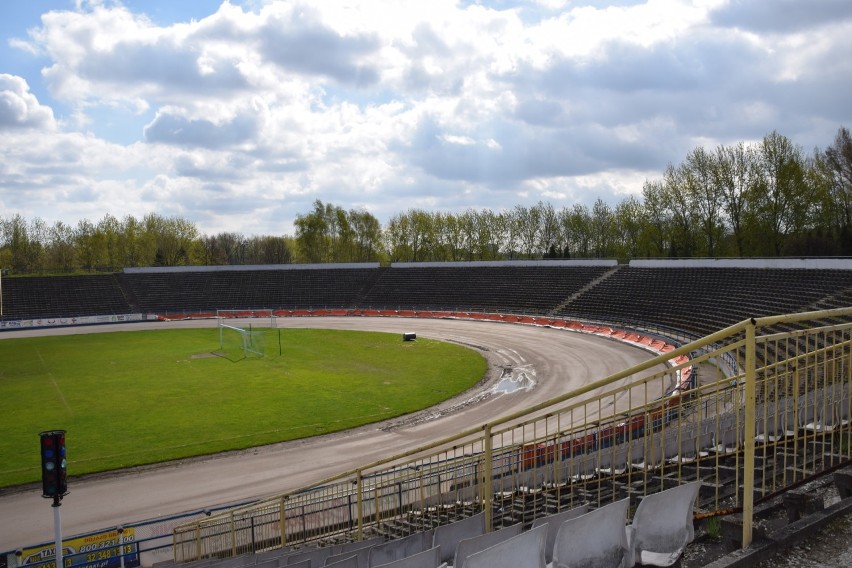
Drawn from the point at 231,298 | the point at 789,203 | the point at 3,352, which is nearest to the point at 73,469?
the point at 3,352

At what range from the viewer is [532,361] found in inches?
1753

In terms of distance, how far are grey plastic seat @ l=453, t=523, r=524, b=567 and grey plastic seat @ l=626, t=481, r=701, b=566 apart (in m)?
1.34

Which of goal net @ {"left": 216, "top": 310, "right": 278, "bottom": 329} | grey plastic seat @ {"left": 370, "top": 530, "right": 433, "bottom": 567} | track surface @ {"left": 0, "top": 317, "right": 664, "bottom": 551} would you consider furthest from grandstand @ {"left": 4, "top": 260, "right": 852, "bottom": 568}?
goal net @ {"left": 216, "top": 310, "right": 278, "bottom": 329}

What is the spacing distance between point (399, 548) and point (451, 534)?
0.86 m

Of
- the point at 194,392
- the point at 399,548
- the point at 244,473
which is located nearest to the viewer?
the point at 399,548

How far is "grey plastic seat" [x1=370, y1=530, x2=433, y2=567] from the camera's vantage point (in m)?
8.93

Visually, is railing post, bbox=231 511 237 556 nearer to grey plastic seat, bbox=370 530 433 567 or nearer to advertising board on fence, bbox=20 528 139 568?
advertising board on fence, bbox=20 528 139 568

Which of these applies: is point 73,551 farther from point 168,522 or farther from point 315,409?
point 315,409

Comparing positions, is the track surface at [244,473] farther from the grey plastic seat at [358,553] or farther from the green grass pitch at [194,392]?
the grey plastic seat at [358,553]

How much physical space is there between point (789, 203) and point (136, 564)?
72.9 meters

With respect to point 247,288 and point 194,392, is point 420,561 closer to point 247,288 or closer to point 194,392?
point 194,392

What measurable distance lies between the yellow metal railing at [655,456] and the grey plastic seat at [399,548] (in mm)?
1097

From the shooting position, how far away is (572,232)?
113875mm

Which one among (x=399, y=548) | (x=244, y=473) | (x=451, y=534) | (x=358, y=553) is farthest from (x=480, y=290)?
(x=451, y=534)
